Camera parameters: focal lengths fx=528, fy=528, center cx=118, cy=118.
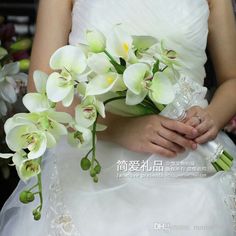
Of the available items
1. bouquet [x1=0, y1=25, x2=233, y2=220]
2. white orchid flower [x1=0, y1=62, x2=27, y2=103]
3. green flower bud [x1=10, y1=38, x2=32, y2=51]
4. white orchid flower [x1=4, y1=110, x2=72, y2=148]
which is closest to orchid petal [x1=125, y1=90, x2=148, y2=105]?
bouquet [x1=0, y1=25, x2=233, y2=220]

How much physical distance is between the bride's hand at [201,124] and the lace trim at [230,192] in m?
0.09

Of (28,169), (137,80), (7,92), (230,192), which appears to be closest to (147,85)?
(137,80)

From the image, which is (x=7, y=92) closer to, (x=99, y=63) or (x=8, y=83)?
(x=8, y=83)

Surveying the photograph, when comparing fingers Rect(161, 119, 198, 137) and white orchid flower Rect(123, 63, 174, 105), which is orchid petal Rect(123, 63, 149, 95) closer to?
white orchid flower Rect(123, 63, 174, 105)

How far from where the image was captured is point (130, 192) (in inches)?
41.6

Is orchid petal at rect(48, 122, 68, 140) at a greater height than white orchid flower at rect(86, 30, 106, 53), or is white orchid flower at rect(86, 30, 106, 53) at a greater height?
white orchid flower at rect(86, 30, 106, 53)

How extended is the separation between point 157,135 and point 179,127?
54mm

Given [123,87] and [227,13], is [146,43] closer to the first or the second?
[123,87]

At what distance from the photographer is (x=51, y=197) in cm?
110

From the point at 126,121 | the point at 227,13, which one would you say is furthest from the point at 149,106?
the point at 227,13

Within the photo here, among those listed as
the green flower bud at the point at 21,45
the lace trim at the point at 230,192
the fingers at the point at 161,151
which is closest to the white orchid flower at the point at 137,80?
the fingers at the point at 161,151

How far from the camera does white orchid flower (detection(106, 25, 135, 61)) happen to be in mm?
877

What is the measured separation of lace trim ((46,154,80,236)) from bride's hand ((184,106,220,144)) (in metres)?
0.29

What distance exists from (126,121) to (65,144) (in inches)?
6.4
